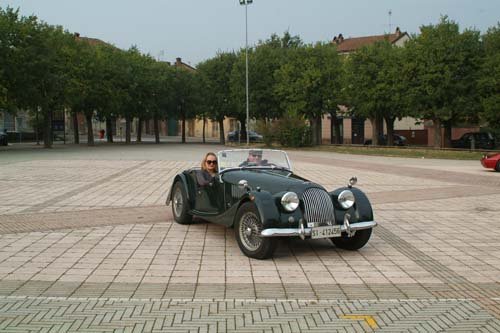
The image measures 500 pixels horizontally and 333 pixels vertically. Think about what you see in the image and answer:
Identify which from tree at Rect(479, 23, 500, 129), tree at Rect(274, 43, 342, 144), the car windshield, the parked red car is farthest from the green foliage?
the car windshield

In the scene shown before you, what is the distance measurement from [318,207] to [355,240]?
90cm

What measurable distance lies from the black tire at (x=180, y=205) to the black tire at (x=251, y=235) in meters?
2.04

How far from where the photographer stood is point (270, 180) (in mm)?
7645

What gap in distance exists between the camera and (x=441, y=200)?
494 inches

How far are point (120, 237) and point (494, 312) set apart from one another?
5.38 metres

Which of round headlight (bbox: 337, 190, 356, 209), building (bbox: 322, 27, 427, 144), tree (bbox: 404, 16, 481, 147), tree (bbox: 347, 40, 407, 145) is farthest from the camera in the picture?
building (bbox: 322, 27, 427, 144)

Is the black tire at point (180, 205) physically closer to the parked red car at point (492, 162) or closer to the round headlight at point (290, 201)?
the round headlight at point (290, 201)

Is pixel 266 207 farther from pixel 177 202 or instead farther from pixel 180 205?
pixel 177 202

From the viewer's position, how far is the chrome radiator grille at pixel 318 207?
689cm

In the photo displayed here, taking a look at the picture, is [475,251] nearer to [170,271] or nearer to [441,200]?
[170,271]

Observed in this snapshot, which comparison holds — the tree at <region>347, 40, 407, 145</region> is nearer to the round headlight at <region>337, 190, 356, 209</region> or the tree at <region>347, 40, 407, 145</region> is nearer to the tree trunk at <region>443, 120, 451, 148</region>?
the tree trunk at <region>443, 120, 451, 148</region>

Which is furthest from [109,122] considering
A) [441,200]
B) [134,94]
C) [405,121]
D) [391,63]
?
[441,200]

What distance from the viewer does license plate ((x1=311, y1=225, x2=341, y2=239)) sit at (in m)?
6.75

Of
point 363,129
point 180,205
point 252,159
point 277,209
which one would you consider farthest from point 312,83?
point 277,209
